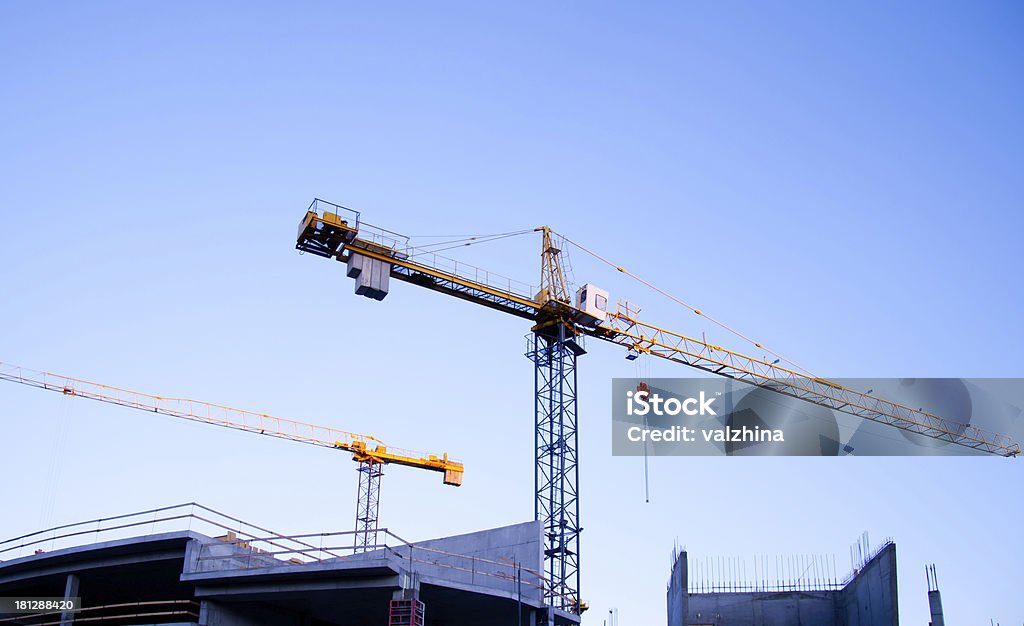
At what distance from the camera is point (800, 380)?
81812mm

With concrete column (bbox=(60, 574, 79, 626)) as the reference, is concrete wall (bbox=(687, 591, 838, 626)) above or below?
above

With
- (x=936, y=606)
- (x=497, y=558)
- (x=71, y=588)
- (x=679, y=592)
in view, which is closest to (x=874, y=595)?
(x=936, y=606)

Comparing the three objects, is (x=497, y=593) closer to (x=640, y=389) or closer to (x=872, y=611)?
(x=872, y=611)

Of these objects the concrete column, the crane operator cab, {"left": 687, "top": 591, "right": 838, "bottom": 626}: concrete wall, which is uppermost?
the crane operator cab

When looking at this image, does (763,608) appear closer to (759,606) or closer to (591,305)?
(759,606)

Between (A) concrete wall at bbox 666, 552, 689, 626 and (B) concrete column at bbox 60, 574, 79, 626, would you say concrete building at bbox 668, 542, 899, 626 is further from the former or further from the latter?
(B) concrete column at bbox 60, 574, 79, 626

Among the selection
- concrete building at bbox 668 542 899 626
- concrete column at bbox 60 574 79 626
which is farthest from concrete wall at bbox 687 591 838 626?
concrete column at bbox 60 574 79 626

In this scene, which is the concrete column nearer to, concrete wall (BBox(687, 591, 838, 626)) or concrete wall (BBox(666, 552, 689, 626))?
concrete wall (BBox(666, 552, 689, 626))

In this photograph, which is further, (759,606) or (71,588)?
(759,606)

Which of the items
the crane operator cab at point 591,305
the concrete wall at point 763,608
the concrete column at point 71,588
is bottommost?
the concrete column at point 71,588

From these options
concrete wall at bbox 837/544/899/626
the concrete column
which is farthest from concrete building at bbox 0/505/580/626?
concrete wall at bbox 837/544/899/626

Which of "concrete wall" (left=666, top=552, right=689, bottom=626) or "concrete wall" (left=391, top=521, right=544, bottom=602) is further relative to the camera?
"concrete wall" (left=666, top=552, right=689, bottom=626)

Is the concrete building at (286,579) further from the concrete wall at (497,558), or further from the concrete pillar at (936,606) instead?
the concrete pillar at (936,606)

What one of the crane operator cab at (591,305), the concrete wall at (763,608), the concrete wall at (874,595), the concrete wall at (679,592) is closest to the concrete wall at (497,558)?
the concrete wall at (679,592)
